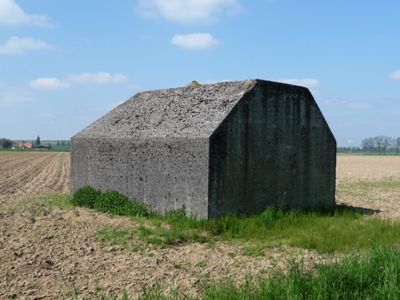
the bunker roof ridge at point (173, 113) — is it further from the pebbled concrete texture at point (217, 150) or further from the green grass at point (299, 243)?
the green grass at point (299, 243)

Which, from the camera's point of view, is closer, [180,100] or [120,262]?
[120,262]

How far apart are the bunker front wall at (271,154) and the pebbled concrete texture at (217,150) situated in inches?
0.9

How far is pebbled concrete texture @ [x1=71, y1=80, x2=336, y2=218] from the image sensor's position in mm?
9508

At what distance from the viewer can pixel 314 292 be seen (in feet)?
15.7

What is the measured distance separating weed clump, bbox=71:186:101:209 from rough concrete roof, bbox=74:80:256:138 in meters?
1.49

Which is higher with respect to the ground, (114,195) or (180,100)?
(180,100)

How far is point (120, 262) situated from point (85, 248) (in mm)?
1036

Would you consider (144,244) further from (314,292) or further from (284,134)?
(284,134)

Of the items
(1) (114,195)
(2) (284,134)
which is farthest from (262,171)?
(1) (114,195)

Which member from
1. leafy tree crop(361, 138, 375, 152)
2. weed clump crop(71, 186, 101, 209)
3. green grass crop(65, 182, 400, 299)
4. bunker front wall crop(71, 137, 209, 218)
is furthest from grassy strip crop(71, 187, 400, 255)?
leafy tree crop(361, 138, 375, 152)

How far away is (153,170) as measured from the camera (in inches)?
410

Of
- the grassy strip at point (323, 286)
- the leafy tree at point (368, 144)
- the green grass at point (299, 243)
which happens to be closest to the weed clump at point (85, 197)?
the green grass at point (299, 243)

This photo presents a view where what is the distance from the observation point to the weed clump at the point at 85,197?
1188cm

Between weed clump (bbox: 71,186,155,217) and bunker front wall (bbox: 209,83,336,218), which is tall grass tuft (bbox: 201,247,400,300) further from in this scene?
weed clump (bbox: 71,186,155,217)
